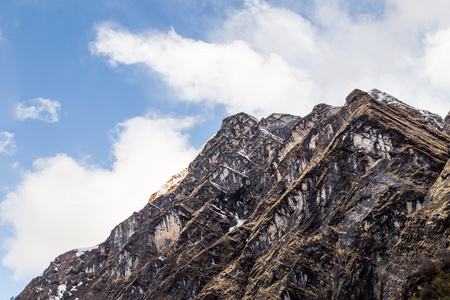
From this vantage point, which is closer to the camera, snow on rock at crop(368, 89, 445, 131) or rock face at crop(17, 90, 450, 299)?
rock face at crop(17, 90, 450, 299)

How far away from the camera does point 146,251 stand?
134 metres

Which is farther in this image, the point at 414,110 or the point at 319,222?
the point at 414,110

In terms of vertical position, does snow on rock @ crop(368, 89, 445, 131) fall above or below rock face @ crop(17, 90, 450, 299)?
above

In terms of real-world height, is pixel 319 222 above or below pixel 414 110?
below

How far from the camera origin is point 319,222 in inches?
2931

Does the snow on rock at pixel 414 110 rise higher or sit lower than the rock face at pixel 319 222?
higher

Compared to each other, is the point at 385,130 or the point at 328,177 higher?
the point at 385,130

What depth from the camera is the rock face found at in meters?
59.1

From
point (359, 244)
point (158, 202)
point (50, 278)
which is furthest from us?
point (50, 278)

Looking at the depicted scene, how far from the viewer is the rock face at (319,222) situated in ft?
194

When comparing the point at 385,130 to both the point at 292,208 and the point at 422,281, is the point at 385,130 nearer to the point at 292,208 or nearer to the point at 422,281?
the point at 292,208

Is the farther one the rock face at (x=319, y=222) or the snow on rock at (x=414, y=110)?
the snow on rock at (x=414, y=110)

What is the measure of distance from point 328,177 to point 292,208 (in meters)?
11.4

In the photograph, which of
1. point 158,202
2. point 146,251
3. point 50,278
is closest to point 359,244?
point 146,251
